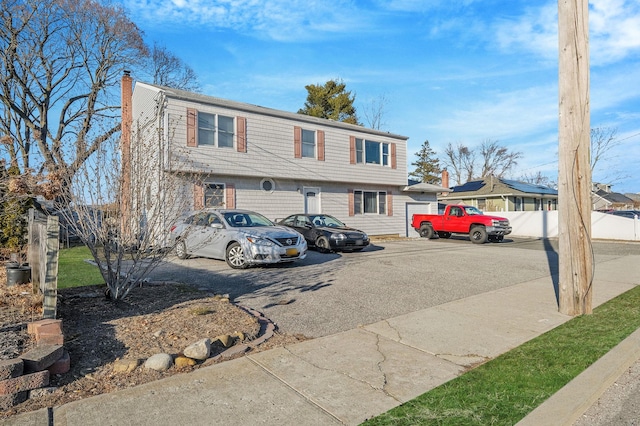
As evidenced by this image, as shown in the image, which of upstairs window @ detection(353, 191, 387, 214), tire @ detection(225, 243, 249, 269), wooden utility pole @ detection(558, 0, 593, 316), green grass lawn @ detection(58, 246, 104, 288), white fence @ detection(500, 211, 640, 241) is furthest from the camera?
white fence @ detection(500, 211, 640, 241)

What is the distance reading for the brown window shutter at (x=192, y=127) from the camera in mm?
15016

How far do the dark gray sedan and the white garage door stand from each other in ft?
31.0

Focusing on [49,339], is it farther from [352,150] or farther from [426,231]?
[426,231]

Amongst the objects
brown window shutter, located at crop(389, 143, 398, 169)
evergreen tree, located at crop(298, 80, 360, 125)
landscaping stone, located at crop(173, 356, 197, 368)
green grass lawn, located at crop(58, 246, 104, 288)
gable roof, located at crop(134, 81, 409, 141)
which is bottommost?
landscaping stone, located at crop(173, 356, 197, 368)

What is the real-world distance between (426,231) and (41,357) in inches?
787

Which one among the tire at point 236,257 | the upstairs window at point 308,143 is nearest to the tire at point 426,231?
the upstairs window at point 308,143

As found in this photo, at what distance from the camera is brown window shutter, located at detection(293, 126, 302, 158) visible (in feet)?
59.5

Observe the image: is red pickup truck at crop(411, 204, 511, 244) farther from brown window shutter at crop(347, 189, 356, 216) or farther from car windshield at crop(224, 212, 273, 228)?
car windshield at crop(224, 212, 273, 228)

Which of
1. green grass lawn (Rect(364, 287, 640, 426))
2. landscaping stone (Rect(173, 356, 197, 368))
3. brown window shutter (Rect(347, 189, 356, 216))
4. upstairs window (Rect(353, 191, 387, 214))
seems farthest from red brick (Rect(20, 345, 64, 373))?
upstairs window (Rect(353, 191, 387, 214))

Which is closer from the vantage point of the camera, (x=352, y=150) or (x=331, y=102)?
(x=352, y=150)

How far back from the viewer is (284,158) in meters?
17.8

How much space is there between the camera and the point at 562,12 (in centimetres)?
598

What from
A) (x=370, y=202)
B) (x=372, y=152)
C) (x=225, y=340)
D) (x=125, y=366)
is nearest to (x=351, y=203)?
(x=370, y=202)

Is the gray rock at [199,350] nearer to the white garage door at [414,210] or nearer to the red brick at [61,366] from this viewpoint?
the red brick at [61,366]
